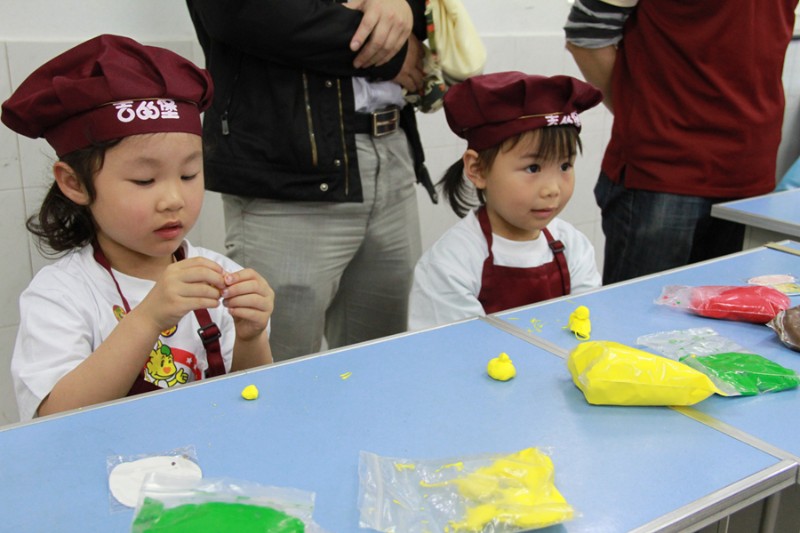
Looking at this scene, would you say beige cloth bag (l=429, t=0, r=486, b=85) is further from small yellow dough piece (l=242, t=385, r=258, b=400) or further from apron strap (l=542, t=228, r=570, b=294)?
small yellow dough piece (l=242, t=385, r=258, b=400)

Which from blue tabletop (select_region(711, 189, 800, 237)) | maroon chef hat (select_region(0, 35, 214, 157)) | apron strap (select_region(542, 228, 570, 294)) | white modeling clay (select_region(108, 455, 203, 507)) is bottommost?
apron strap (select_region(542, 228, 570, 294))

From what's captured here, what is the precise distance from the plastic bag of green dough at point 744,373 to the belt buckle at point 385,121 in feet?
2.88

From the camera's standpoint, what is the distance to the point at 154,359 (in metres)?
1.24

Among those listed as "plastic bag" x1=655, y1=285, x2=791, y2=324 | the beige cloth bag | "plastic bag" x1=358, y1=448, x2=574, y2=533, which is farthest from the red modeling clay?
the beige cloth bag

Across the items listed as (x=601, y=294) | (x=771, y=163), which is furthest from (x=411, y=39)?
(x=771, y=163)

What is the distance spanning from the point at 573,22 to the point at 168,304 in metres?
1.49

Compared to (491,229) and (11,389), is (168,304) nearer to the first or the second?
(491,229)

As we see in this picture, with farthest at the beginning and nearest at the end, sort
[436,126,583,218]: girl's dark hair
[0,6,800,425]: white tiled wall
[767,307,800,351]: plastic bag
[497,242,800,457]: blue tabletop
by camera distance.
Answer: [0,6,800,425]: white tiled wall, [436,126,583,218]: girl's dark hair, [767,307,800,351]: plastic bag, [497,242,800,457]: blue tabletop

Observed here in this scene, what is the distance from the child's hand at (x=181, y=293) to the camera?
1077 mm

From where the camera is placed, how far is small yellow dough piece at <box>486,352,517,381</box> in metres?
1.07

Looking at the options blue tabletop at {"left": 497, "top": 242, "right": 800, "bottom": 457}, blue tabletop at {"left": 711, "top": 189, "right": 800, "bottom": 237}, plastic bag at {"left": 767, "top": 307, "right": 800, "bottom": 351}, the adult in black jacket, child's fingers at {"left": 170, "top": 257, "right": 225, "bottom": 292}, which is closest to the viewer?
blue tabletop at {"left": 497, "top": 242, "right": 800, "bottom": 457}

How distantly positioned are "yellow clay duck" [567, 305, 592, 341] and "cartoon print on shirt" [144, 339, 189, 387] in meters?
0.68

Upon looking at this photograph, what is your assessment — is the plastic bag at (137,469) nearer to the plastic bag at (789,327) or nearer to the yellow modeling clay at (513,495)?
the yellow modeling clay at (513,495)

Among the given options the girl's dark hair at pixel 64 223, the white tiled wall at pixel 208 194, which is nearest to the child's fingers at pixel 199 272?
the girl's dark hair at pixel 64 223
